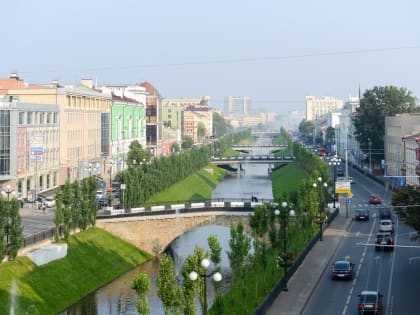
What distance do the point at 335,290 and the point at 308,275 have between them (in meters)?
3.89

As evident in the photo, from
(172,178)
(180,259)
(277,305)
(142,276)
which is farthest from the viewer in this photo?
(172,178)

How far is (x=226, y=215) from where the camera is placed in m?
69.4

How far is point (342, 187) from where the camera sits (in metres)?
79.6

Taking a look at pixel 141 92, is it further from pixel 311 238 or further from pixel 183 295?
pixel 183 295

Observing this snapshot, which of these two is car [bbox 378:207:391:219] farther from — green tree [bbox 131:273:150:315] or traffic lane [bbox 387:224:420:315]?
green tree [bbox 131:273:150:315]

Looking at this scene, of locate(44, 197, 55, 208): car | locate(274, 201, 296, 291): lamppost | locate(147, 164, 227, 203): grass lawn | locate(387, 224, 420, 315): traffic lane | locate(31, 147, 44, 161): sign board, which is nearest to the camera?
locate(387, 224, 420, 315): traffic lane

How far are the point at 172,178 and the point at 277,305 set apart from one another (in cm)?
6693

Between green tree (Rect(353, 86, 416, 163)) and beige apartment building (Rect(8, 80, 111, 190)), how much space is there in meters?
43.9

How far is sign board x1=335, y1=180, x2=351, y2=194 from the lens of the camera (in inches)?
3118

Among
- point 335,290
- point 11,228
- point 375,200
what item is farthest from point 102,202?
point 335,290

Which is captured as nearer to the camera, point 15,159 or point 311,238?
point 311,238

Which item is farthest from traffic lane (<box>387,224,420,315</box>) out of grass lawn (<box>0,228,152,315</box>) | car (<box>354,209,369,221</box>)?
grass lawn (<box>0,228,152,315</box>)

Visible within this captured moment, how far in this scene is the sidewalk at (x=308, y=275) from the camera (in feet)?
133

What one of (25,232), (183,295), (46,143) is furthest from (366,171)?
(183,295)
